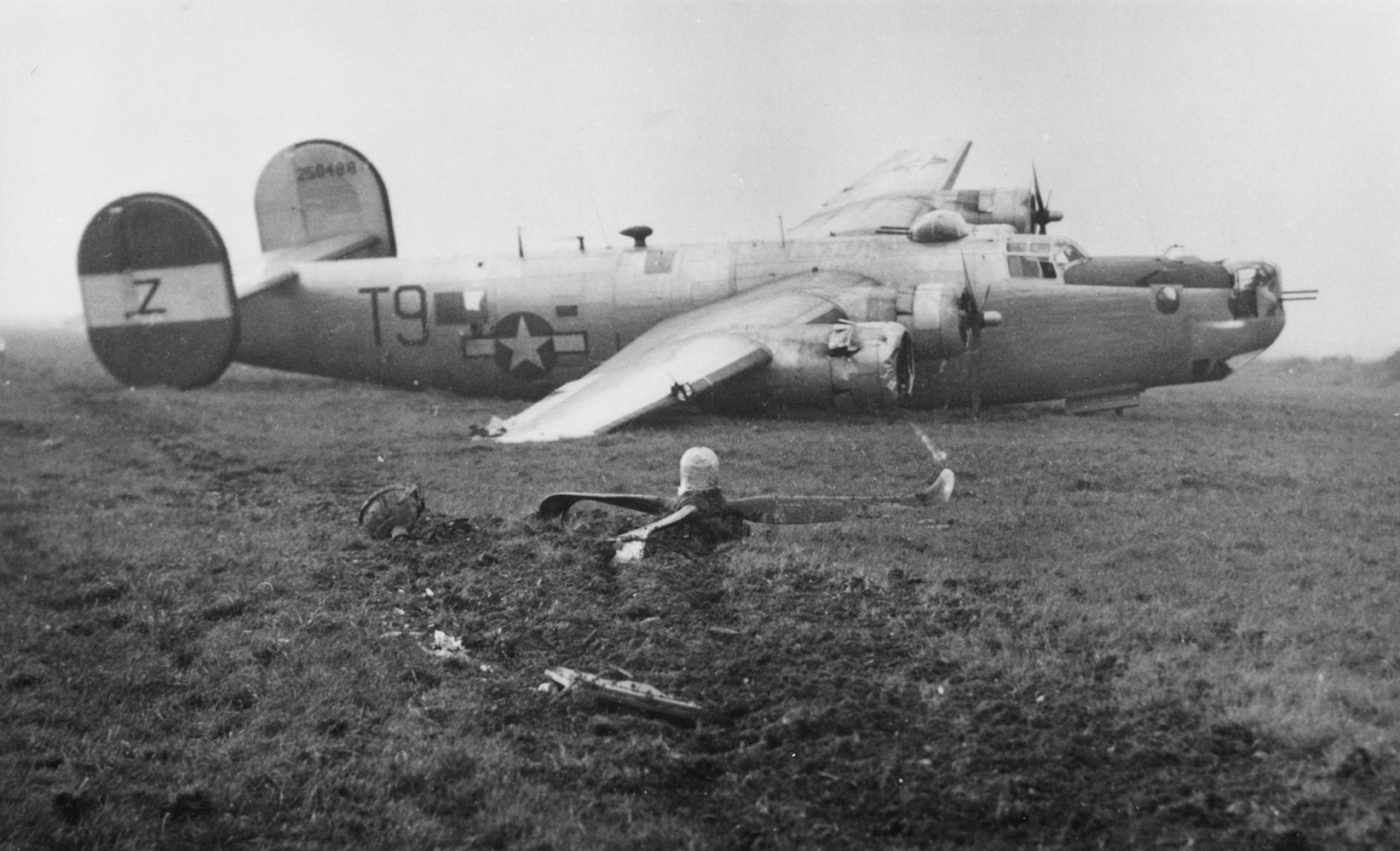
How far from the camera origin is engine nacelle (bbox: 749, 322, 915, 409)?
12.4 meters

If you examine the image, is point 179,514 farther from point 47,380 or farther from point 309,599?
point 47,380

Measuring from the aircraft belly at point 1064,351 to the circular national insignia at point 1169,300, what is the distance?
2.9 inches

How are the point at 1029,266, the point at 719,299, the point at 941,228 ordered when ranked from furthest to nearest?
the point at 719,299 → the point at 941,228 → the point at 1029,266

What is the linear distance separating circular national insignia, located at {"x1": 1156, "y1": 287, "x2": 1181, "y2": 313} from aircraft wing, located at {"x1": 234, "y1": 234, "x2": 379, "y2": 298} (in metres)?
13.8

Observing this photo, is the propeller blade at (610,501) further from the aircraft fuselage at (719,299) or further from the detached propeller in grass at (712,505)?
the aircraft fuselage at (719,299)

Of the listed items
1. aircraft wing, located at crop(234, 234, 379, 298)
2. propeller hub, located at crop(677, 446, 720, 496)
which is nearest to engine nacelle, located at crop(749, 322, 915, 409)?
propeller hub, located at crop(677, 446, 720, 496)

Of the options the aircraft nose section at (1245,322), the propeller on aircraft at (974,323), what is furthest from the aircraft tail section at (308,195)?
the aircraft nose section at (1245,322)

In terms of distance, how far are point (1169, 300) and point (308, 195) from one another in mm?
15335

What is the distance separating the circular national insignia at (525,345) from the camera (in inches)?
638

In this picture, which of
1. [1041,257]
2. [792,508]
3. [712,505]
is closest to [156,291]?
[712,505]

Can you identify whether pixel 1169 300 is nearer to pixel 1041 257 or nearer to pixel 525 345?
pixel 1041 257

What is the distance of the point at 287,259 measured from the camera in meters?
18.3

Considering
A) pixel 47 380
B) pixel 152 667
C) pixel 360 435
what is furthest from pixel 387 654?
pixel 47 380

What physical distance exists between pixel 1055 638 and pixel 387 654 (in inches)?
136
